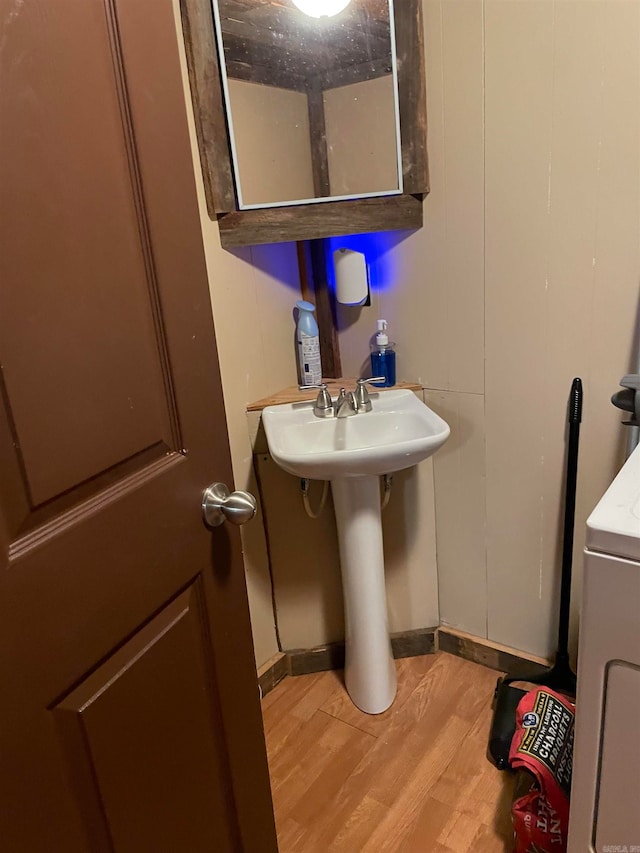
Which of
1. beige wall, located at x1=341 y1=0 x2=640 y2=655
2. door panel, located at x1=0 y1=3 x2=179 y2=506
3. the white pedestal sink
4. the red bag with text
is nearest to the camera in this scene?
door panel, located at x1=0 y1=3 x2=179 y2=506

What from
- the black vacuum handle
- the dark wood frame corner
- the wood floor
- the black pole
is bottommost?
the wood floor

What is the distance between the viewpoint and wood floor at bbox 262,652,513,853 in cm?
144

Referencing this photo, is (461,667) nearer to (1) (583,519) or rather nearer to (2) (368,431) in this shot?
(1) (583,519)

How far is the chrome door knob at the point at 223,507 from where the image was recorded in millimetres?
885

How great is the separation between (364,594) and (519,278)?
930 mm

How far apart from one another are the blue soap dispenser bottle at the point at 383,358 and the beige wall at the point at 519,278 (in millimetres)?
50

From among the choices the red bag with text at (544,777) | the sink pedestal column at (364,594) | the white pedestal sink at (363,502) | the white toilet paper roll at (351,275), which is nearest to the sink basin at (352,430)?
the white pedestal sink at (363,502)

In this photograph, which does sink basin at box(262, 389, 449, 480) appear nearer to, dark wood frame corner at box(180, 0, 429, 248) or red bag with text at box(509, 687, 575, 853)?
dark wood frame corner at box(180, 0, 429, 248)

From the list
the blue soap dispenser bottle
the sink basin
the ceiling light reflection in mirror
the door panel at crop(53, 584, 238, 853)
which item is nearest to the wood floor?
the door panel at crop(53, 584, 238, 853)

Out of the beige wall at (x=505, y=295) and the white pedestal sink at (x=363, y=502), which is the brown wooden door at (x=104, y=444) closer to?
the white pedestal sink at (x=363, y=502)

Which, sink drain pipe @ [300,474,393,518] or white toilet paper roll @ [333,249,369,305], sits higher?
white toilet paper roll @ [333,249,369,305]

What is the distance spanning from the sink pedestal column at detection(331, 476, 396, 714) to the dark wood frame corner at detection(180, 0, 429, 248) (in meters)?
0.66

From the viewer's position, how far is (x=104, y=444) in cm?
72

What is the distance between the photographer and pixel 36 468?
642mm
